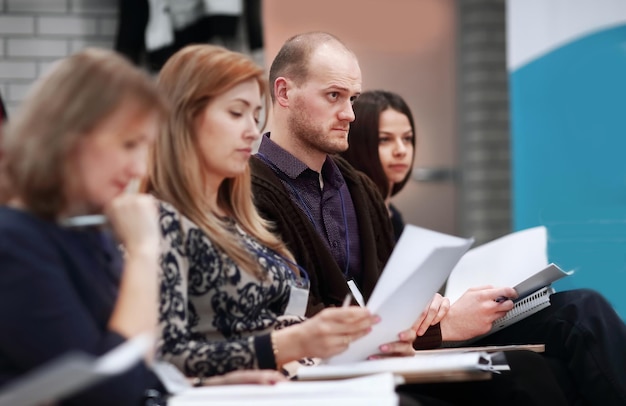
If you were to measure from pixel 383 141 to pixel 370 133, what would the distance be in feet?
0.30

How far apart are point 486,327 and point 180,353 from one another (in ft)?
2.99

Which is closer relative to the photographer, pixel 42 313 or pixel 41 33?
pixel 42 313

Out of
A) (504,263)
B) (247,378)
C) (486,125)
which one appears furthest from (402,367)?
(486,125)

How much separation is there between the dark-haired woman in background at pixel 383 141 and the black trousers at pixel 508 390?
1.31m

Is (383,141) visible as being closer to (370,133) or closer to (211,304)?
(370,133)

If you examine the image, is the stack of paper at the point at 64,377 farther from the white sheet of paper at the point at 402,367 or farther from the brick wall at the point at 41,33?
the brick wall at the point at 41,33

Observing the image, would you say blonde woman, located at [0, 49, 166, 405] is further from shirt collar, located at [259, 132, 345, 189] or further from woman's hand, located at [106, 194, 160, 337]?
shirt collar, located at [259, 132, 345, 189]

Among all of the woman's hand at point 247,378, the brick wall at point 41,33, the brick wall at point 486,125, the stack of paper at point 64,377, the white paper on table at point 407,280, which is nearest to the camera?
the stack of paper at point 64,377

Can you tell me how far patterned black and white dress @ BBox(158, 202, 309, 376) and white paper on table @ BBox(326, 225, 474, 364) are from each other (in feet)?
0.51

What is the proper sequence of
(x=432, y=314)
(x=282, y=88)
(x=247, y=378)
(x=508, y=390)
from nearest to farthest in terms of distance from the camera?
(x=247, y=378) < (x=508, y=390) < (x=432, y=314) < (x=282, y=88)

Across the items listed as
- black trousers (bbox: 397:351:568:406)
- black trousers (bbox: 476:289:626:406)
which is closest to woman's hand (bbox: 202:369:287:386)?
black trousers (bbox: 397:351:568:406)

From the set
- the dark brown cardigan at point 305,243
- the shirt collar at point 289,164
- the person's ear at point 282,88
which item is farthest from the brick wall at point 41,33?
Answer: the dark brown cardigan at point 305,243

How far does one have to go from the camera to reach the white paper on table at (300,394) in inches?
53.4

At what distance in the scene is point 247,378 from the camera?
1.54 meters
